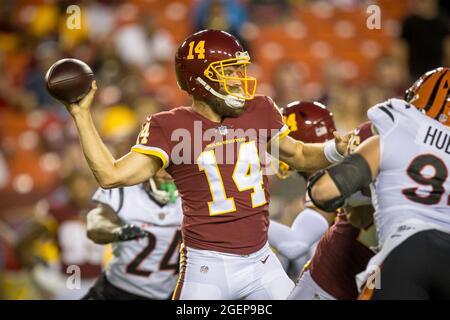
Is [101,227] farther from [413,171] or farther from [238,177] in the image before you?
[413,171]

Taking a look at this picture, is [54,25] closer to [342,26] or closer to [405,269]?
[342,26]

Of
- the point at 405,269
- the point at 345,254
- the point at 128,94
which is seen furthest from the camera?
the point at 128,94

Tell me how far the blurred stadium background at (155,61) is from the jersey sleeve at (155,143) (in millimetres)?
3285

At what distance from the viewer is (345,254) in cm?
409

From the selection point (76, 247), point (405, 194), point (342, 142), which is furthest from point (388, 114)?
point (76, 247)

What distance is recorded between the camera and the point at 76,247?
20.8ft

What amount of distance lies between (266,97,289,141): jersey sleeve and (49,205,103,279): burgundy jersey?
3.00 m

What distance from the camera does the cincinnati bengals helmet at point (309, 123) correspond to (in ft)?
14.6

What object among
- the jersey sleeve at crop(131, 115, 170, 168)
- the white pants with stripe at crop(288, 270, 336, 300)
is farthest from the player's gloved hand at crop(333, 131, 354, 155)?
the jersey sleeve at crop(131, 115, 170, 168)

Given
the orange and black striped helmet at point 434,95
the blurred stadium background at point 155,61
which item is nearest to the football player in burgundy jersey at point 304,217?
the orange and black striped helmet at point 434,95

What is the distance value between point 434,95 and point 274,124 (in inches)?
31.1

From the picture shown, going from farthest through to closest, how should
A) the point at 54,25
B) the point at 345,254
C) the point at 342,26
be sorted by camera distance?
1. the point at 342,26
2. the point at 54,25
3. the point at 345,254

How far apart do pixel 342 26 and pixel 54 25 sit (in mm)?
3650
